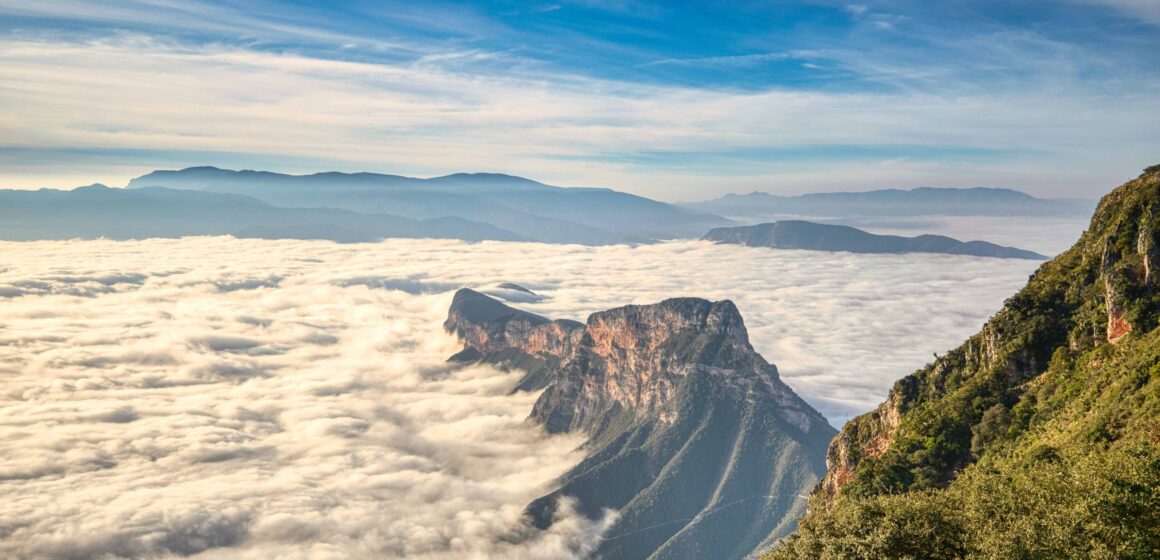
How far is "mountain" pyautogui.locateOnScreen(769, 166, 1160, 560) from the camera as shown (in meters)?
39.7

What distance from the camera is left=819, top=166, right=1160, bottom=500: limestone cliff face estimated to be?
2638 inches

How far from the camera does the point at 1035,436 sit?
203ft

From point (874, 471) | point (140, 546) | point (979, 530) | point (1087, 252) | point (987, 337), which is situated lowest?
point (140, 546)

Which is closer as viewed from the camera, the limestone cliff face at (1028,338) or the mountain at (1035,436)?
the mountain at (1035,436)

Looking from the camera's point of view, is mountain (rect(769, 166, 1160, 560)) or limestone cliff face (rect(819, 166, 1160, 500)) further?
limestone cliff face (rect(819, 166, 1160, 500))

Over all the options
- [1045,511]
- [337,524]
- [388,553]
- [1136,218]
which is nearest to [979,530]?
[1045,511]

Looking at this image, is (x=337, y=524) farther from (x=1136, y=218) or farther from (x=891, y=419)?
(x=1136, y=218)

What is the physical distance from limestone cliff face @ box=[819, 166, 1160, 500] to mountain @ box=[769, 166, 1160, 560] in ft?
0.48

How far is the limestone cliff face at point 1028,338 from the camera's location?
67000 mm

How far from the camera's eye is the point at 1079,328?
2783 inches

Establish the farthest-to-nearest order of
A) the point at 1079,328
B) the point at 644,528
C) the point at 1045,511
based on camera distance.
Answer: the point at 644,528, the point at 1079,328, the point at 1045,511

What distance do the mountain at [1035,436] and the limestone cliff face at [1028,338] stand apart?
146mm

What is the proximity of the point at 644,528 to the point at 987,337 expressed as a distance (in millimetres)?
128671

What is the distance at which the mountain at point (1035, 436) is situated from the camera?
130 ft
